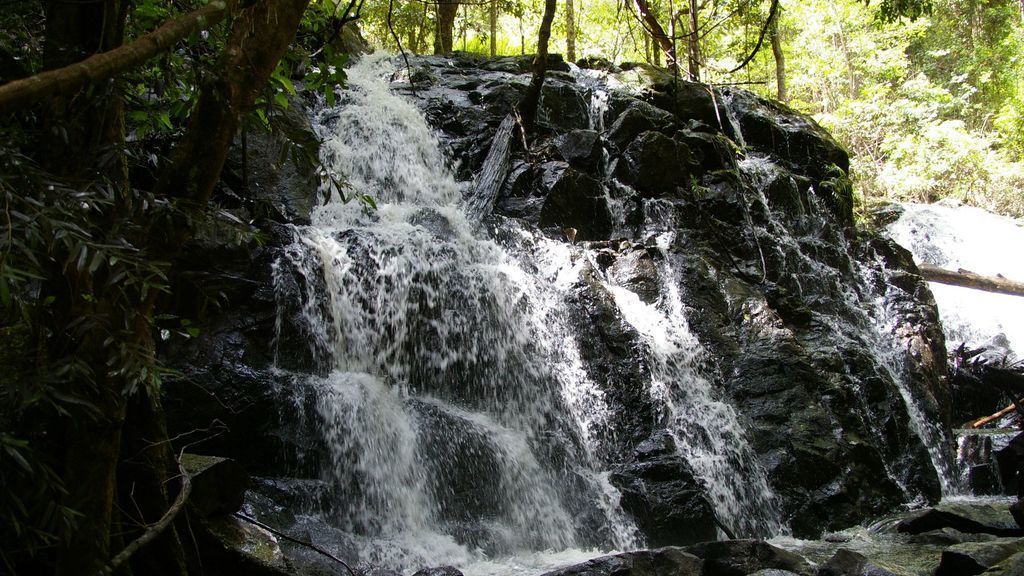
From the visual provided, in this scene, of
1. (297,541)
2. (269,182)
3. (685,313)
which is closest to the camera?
(297,541)

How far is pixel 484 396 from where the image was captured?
698 centimetres

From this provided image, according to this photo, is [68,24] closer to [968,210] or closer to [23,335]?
[23,335]

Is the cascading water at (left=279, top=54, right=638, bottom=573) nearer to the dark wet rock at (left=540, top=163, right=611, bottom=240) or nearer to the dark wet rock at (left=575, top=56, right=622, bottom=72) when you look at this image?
the dark wet rock at (left=540, top=163, right=611, bottom=240)

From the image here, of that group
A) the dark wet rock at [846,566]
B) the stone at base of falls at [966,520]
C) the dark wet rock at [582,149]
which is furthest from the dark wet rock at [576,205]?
the dark wet rock at [846,566]

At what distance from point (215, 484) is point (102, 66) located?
8.19ft

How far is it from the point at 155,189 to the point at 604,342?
18.8 ft

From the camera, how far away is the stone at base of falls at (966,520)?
18.5ft

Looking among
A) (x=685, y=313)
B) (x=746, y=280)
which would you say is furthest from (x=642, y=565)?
(x=746, y=280)

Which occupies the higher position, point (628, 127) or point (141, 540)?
point (628, 127)

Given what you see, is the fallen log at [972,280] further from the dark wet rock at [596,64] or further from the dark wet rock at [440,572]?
the dark wet rock at [440,572]

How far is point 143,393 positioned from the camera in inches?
104

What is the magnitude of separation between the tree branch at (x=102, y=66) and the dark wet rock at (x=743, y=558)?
4.54 metres

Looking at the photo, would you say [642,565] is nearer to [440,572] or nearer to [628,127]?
[440,572]

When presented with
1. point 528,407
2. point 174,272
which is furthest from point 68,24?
point 528,407
